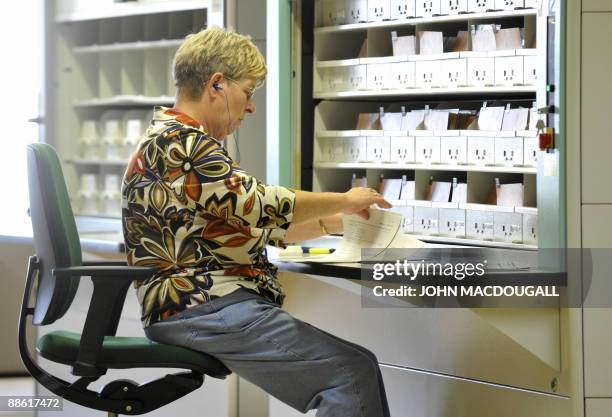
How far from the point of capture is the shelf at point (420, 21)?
295 centimetres

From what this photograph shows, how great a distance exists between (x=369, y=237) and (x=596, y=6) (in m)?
0.93

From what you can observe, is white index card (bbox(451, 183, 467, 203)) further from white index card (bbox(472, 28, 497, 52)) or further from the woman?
the woman

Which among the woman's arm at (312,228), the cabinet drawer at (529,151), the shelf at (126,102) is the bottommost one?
the woman's arm at (312,228)

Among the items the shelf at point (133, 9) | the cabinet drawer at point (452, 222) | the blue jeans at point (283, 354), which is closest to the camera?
the blue jeans at point (283, 354)

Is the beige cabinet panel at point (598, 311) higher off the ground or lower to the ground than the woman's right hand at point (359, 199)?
lower

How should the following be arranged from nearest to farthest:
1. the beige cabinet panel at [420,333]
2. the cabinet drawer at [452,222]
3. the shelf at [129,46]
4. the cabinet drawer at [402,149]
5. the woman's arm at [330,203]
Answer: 1. the woman's arm at [330,203]
2. the beige cabinet panel at [420,333]
3. the cabinet drawer at [452,222]
4. the cabinet drawer at [402,149]
5. the shelf at [129,46]

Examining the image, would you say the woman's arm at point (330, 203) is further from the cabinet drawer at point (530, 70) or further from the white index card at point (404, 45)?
the white index card at point (404, 45)

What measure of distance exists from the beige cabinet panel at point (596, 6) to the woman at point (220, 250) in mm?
911

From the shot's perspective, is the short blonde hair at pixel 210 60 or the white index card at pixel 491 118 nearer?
the short blonde hair at pixel 210 60

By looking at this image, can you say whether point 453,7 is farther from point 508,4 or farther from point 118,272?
point 118,272

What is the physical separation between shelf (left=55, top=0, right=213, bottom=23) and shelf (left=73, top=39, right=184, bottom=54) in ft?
0.53

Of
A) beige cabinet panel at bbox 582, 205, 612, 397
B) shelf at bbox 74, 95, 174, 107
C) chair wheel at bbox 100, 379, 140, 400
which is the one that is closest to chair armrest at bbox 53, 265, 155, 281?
chair wheel at bbox 100, 379, 140, 400

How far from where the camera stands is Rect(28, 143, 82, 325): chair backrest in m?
2.46

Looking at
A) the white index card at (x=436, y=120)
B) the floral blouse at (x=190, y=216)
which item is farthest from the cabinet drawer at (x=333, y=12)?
the floral blouse at (x=190, y=216)
